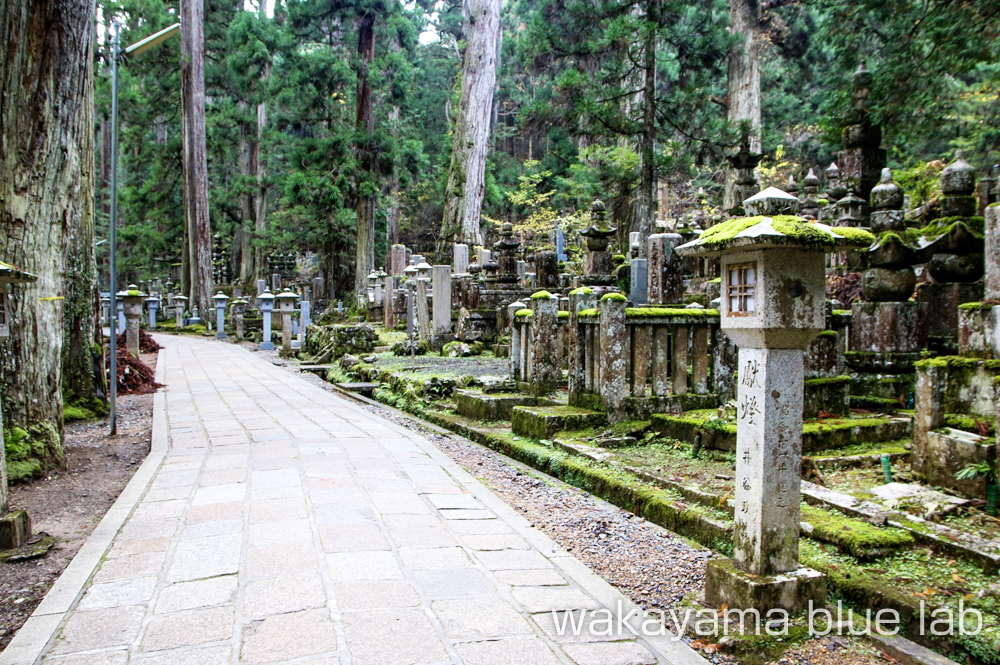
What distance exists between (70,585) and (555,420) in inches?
161

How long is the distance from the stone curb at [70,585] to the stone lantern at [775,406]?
287cm

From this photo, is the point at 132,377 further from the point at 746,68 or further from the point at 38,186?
the point at 746,68

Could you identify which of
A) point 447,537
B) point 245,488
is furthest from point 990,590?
point 245,488

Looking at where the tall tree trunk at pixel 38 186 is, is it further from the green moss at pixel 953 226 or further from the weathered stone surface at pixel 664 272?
the green moss at pixel 953 226

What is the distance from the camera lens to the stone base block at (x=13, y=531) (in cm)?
385

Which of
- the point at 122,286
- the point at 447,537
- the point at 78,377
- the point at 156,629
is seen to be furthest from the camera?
the point at 122,286

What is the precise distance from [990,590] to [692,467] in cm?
220

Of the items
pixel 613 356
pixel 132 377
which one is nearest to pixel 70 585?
pixel 613 356

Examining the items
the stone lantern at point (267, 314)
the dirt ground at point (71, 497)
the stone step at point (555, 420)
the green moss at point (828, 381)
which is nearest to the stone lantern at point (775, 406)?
the green moss at point (828, 381)

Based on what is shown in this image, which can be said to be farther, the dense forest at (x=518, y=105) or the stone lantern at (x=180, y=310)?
the stone lantern at (x=180, y=310)

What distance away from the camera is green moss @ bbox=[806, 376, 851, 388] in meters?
5.60

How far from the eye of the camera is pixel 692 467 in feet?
16.8

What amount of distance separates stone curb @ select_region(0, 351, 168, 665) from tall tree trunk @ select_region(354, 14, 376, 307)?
19.2 m

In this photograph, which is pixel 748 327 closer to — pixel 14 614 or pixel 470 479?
pixel 470 479
